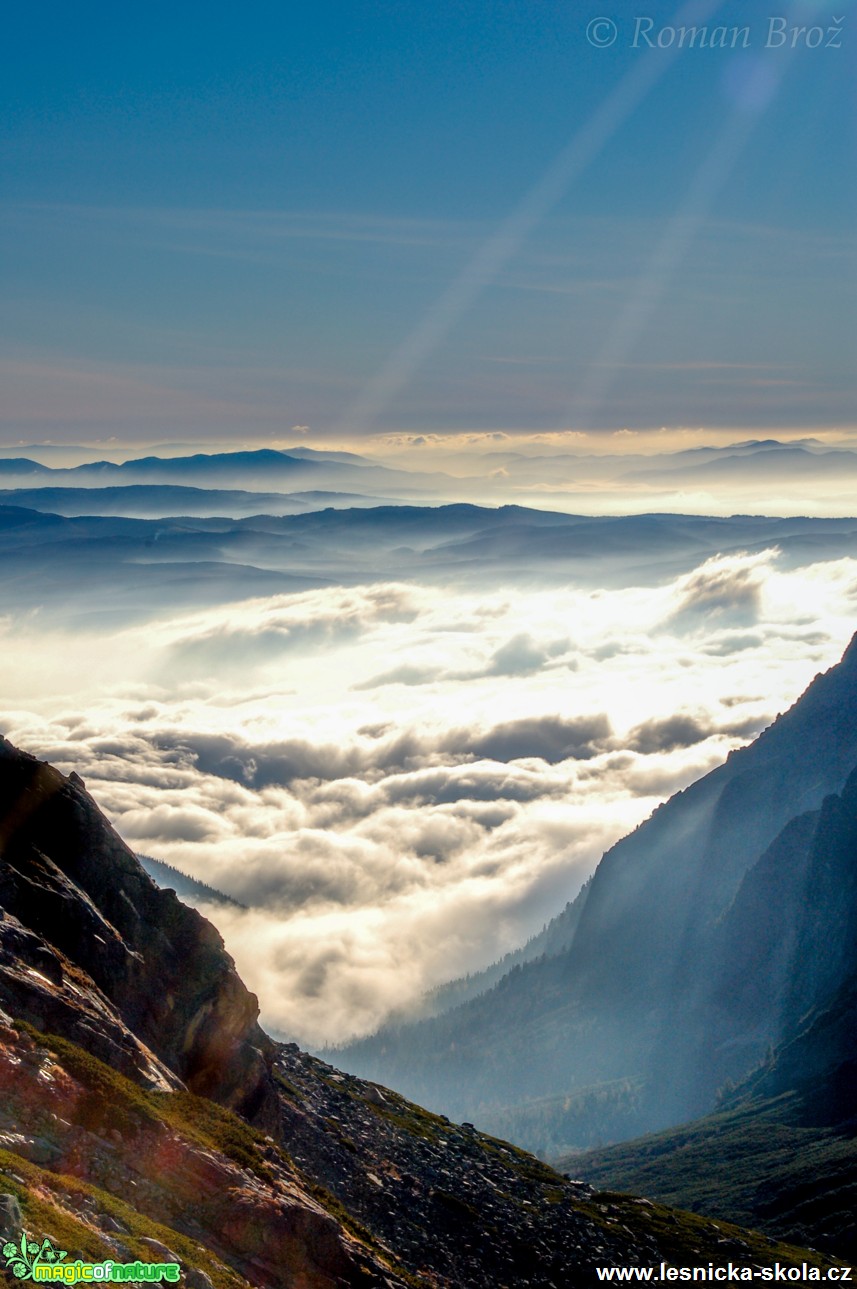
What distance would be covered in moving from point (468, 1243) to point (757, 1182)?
139m

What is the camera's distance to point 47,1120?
36.8 meters

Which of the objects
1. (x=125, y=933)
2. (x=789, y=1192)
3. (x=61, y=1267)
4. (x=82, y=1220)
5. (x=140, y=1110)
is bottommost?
(x=61, y=1267)

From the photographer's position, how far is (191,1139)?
42188mm

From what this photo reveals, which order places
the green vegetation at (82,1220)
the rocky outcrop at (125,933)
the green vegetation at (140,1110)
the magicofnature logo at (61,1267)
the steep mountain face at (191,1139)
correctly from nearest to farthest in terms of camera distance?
the magicofnature logo at (61,1267), the green vegetation at (82,1220), the steep mountain face at (191,1139), the green vegetation at (140,1110), the rocky outcrop at (125,933)

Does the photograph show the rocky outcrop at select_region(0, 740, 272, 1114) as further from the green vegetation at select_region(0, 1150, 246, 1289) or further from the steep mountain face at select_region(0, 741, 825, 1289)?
the green vegetation at select_region(0, 1150, 246, 1289)

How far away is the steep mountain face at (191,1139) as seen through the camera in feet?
120

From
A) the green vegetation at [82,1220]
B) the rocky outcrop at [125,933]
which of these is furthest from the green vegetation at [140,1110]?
the rocky outcrop at [125,933]

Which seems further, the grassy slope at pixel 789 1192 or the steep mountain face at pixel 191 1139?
the grassy slope at pixel 789 1192

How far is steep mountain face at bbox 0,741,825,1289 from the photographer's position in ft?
120

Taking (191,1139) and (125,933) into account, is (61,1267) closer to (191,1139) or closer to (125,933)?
(191,1139)

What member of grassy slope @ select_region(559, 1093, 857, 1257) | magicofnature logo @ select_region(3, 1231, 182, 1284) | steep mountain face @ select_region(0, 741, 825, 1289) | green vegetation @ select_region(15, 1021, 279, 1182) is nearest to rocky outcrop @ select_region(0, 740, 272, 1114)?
steep mountain face @ select_region(0, 741, 825, 1289)

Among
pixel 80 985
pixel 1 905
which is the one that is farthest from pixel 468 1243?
pixel 1 905

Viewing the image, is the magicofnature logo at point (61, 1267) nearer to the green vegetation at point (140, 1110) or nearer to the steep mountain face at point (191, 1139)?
the steep mountain face at point (191, 1139)

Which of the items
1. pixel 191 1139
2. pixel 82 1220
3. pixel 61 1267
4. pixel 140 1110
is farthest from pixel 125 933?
pixel 61 1267
